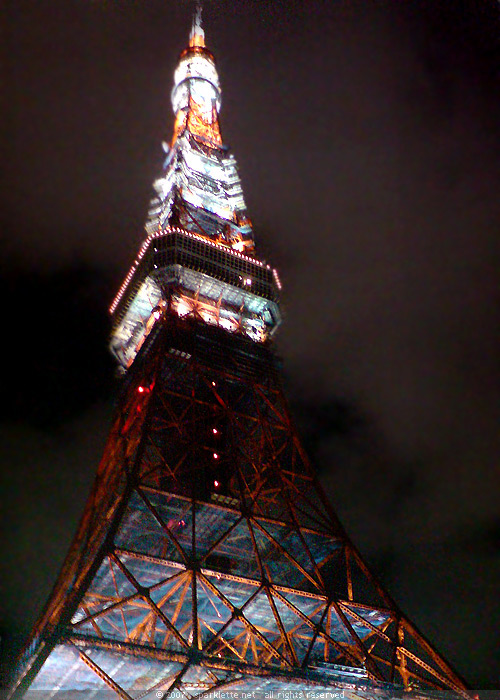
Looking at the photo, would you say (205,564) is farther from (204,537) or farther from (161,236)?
(161,236)

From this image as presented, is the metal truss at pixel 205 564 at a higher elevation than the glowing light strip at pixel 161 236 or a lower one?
lower

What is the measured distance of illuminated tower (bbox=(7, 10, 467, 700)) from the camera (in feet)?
75.4

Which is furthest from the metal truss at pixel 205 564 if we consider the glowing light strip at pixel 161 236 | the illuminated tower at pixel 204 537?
the glowing light strip at pixel 161 236

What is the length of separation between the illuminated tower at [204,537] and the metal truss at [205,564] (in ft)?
0.30

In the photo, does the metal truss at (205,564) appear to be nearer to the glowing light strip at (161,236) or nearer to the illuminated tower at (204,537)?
the illuminated tower at (204,537)

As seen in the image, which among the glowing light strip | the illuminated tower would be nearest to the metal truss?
the illuminated tower

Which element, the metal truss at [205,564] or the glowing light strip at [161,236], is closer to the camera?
the metal truss at [205,564]

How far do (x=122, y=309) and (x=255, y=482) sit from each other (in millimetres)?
14701

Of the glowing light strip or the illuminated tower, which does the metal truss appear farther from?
the glowing light strip

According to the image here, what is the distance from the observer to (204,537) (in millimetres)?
29375

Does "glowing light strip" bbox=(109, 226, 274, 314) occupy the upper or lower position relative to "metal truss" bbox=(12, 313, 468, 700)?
upper

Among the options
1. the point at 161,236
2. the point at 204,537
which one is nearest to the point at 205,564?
the point at 204,537

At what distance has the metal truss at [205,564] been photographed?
22.6 meters

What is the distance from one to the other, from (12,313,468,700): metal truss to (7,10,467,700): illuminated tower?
0.09m
